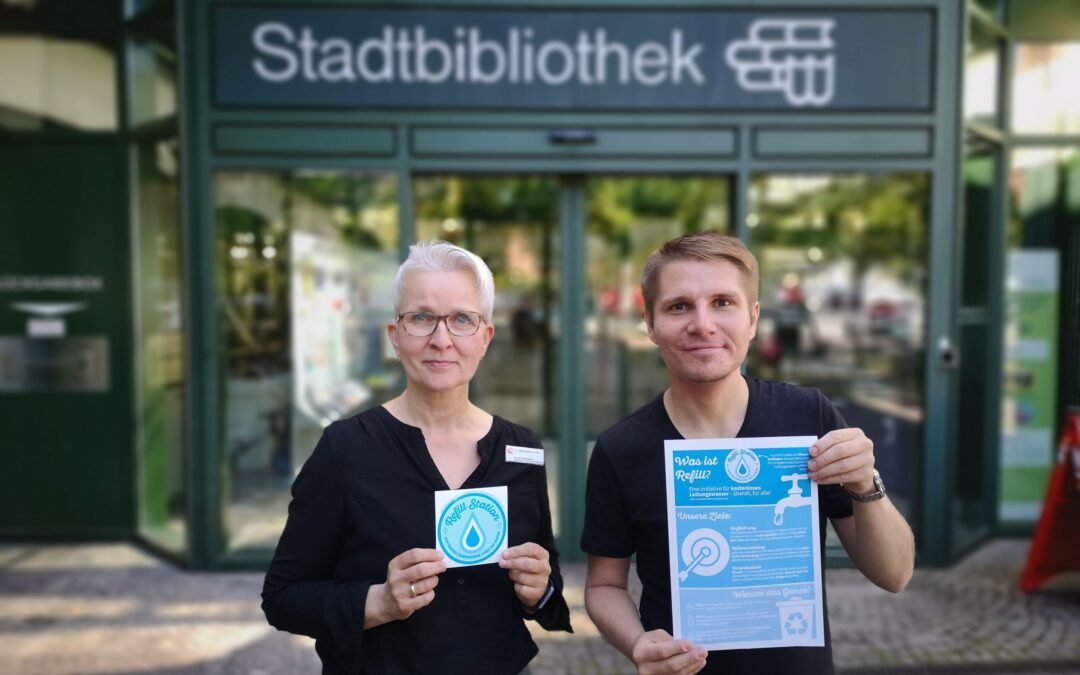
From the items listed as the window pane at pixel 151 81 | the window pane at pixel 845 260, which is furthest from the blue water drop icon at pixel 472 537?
the window pane at pixel 845 260

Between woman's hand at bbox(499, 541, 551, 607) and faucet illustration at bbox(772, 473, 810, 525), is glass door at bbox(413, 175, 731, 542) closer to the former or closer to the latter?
woman's hand at bbox(499, 541, 551, 607)

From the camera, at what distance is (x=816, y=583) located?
1694mm

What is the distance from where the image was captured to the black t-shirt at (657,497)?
5.76 feet

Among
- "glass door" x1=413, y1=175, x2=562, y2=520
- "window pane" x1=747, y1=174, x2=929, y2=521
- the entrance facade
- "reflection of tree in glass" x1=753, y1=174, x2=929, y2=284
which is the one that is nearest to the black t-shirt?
the entrance facade

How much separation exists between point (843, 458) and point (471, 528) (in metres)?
0.78

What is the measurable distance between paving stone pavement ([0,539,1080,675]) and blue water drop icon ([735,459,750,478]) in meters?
2.65

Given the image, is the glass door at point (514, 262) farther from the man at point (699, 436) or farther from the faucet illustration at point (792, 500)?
the faucet illustration at point (792, 500)

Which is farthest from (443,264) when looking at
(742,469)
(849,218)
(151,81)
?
(849,218)

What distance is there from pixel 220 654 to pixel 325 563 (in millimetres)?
2865

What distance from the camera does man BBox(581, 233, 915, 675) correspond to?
1.69 metres

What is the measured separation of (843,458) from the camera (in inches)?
64.5

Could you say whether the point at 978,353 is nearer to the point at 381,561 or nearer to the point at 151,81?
the point at 381,561

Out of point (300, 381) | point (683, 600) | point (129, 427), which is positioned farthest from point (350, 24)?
point (683, 600)

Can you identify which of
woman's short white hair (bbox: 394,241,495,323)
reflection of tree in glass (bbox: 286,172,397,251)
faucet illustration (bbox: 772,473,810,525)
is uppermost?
reflection of tree in glass (bbox: 286,172,397,251)
